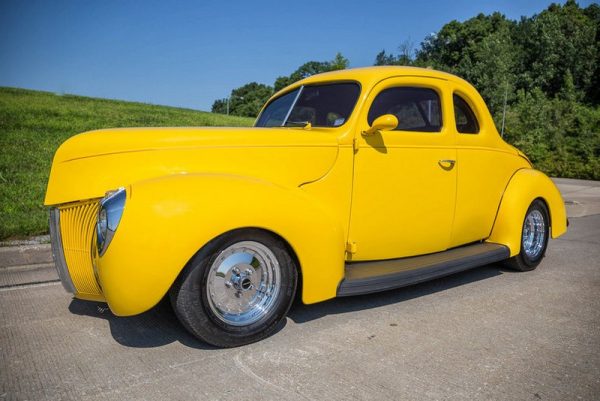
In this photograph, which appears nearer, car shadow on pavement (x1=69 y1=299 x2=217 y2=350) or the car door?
car shadow on pavement (x1=69 y1=299 x2=217 y2=350)

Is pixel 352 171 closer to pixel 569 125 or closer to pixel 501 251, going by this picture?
pixel 501 251

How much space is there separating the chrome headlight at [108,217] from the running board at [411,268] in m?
1.42

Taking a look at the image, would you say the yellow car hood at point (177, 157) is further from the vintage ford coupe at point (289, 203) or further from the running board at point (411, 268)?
the running board at point (411, 268)

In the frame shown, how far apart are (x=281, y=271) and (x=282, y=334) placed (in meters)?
0.44

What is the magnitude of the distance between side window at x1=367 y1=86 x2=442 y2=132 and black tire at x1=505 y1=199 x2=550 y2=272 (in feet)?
4.89

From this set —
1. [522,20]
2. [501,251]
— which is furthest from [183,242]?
[522,20]

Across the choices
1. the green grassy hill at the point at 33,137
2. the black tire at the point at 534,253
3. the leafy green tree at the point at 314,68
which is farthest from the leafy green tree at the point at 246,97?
the black tire at the point at 534,253

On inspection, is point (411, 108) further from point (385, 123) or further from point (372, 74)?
point (385, 123)

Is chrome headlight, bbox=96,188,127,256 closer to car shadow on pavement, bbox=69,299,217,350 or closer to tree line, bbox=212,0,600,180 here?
car shadow on pavement, bbox=69,299,217,350

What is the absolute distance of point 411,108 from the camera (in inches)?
143

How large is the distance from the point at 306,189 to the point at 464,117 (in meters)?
1.92

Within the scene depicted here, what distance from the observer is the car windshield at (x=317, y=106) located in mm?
3386

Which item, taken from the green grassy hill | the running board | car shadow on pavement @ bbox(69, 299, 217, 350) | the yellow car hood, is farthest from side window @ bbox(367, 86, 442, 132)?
the green grassy hill

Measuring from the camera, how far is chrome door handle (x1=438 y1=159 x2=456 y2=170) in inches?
143
